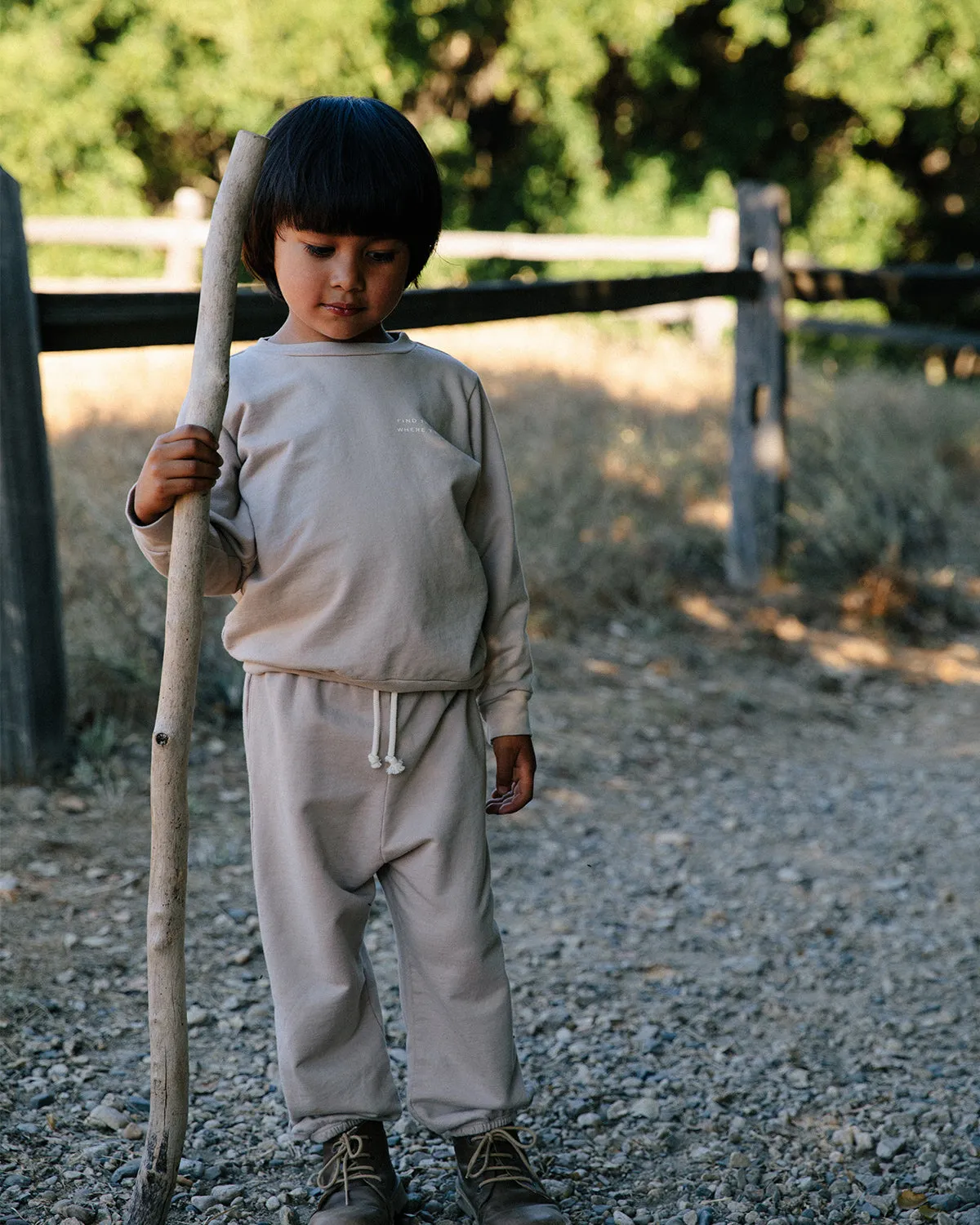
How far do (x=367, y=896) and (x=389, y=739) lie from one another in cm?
25

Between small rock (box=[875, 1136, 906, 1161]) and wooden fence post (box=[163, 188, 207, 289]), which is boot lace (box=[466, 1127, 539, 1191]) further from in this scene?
wooden fence post (box=[163, 188, 207, 289])

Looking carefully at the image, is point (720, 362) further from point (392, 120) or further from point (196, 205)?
point (392, 120)

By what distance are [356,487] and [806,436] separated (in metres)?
5.61

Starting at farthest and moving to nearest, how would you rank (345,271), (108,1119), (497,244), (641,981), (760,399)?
(497,244) < (760,399) < (641,981) < (108,1119) < (345,271)

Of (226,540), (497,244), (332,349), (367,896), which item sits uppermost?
(497,244)

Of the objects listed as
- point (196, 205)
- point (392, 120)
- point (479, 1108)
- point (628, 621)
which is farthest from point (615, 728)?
point (196, 205)

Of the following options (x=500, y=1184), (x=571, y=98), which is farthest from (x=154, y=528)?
(x=571, y=98)

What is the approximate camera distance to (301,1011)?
1.81 meters

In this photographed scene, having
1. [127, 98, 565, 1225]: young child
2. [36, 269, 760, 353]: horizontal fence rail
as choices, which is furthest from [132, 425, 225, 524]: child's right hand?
[36, 269, 760, 353]: horizontal fence rail

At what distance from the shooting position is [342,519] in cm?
173

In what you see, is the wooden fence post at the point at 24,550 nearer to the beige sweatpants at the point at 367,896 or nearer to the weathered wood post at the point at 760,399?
the beige sweatpants at the point at 367,896

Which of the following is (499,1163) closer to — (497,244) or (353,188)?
(353,188)

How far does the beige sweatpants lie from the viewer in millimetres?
1780

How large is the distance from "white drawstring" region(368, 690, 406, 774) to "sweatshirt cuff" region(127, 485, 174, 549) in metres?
0.35
